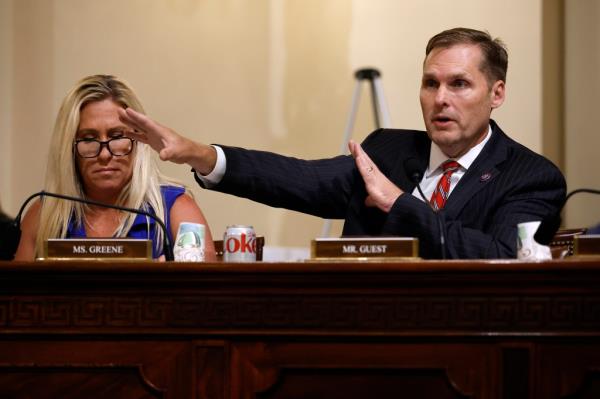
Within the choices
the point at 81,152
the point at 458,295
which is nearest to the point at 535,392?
the point at 458,295

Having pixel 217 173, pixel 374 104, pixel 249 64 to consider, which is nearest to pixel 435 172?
pixel 217 173

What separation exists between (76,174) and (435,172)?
44.8 inches

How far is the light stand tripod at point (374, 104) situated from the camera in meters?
4.72

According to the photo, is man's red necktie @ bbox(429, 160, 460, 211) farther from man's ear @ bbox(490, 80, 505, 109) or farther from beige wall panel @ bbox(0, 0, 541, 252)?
beige wall panel @ bbox(0, 0, 541, 252)

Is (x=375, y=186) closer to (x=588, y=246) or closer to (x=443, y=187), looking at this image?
(x=443, y=187)

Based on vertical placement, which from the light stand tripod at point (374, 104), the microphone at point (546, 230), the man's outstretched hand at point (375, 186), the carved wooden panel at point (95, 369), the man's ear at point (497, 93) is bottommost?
the carved wooden panel at point (95, 369)

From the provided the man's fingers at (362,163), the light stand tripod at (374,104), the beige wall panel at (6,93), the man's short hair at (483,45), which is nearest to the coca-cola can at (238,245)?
the man's fingers at (362,163)

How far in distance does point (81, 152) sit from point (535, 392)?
5.41 feet

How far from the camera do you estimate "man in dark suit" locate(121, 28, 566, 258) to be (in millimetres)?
2572

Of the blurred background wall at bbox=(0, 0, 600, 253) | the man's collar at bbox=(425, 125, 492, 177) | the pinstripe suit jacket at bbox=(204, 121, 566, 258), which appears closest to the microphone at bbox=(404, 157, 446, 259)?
the pinstripe suit jacket at bbox=(204, 121, 566, 258)

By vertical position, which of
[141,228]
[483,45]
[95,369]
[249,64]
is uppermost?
[249,64]

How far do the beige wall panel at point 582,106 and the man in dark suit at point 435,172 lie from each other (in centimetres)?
144

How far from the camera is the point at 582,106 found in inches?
179

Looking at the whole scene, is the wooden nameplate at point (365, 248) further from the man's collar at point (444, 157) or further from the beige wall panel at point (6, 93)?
the beige wall panel at point (6, 93)
